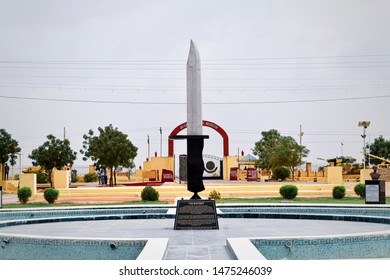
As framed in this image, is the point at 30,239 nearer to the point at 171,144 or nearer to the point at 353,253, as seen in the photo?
the point at 353,253

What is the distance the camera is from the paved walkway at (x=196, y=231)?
9727mm

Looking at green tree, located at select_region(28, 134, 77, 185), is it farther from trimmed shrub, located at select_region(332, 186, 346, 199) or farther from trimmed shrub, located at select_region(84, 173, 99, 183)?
trimmed shrub, located at select_region(332, 186, 346, 199)

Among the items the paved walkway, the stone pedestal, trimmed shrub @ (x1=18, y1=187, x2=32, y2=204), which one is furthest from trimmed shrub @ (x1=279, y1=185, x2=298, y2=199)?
the stone pedestal

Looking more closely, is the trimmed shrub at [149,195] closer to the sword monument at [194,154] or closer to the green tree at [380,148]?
the sword monument at [194,154]

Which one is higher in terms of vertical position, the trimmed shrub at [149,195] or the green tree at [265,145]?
the green tree at [265,145]

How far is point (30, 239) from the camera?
1004 cm

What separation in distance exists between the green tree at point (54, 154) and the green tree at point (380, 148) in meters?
32.2

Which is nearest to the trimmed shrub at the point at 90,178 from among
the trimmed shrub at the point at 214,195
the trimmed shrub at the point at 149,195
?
the trimmed shrub at the point at 214,195

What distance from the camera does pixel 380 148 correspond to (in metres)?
62.8

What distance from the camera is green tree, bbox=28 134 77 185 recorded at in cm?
4306

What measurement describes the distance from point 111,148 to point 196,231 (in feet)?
102

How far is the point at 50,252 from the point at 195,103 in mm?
4712

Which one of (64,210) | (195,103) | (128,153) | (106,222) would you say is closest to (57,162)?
(128,153)
